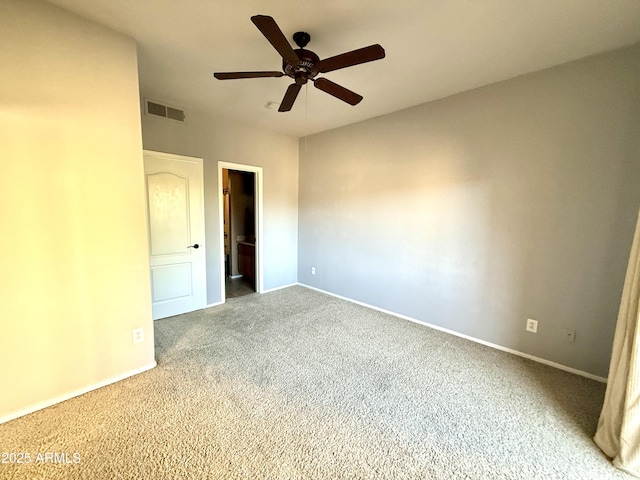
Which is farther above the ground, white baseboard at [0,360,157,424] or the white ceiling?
the white ceiling

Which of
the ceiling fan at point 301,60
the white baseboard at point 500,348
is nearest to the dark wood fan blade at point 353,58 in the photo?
the ceiling fan at point 301,60

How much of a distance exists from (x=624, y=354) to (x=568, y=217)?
121 centimetres

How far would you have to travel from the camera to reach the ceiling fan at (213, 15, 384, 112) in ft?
4.59

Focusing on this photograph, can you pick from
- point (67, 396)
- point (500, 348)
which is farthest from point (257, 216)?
point (500, 348)

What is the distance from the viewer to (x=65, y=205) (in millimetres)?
1783

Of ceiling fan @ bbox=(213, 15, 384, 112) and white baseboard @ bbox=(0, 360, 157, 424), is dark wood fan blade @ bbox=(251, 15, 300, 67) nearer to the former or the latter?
ceiling fan @ bbox=(213, 15, 384, 112)

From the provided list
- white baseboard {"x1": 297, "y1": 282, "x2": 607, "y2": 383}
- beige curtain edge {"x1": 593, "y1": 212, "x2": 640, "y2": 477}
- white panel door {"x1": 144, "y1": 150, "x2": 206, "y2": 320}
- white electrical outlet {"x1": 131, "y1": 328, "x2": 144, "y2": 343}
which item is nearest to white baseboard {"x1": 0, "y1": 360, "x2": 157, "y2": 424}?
white electrical outlet {"x1": 131, "y1": 328, "x2": 144, "y2": 343}

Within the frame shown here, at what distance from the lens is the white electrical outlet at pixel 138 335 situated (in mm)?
2166

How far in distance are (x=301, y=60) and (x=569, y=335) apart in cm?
317

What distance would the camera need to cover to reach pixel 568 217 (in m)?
2.26

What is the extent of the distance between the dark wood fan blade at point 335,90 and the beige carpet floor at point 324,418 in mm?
2334

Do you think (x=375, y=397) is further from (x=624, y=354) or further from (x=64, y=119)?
(x=64, y=119)

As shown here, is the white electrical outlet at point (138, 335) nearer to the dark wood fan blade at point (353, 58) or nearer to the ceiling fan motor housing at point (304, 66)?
the ceiling fan motor housing at point (304, 66)

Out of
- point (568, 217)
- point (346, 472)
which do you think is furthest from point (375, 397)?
point (568, 217)
